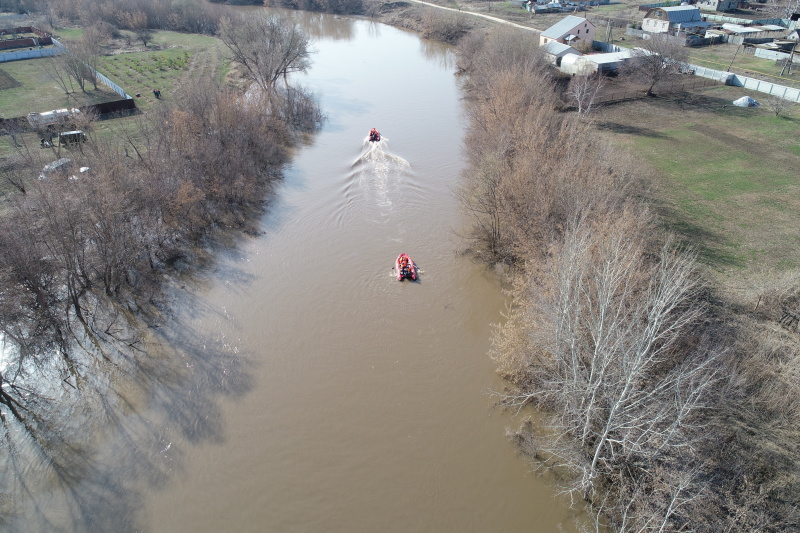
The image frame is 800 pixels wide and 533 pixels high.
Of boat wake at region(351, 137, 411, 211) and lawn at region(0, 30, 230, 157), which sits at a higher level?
lawn at region(0, 30, 230, 157)

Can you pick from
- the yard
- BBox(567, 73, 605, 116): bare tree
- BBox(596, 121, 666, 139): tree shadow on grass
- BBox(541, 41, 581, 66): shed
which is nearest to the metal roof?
BBox(541, 41, 581, 66): shed

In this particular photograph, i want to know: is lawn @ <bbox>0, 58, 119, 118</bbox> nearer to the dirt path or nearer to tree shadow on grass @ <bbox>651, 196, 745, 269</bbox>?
tree shadow on grass @ <bbox>651, 196, 745, 269</bbox>

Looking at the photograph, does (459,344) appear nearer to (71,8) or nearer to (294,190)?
(294,190)

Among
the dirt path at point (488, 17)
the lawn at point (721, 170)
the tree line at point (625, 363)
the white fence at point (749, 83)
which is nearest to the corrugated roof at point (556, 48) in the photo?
the lawn at point (721, 170)

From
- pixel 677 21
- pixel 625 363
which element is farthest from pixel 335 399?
pixel 677 21

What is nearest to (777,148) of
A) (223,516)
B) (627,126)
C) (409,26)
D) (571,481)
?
(627,126)

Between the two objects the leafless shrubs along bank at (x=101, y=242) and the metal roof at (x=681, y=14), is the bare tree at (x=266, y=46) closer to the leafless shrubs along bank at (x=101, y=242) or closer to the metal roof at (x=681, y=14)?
the leafless shrubs along bank at (x=101, y=242)
